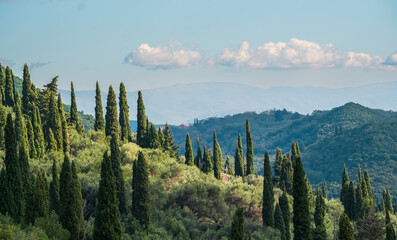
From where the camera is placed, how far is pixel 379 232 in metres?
53.8

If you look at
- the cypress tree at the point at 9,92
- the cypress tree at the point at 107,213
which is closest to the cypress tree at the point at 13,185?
the cypress tree at the point at 107,213

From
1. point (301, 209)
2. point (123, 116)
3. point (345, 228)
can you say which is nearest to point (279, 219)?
point (301, 209)

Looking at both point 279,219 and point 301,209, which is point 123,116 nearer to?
point 279,219

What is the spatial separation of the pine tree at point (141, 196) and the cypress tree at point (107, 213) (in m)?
15.0

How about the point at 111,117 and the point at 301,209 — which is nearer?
the point at 301,209

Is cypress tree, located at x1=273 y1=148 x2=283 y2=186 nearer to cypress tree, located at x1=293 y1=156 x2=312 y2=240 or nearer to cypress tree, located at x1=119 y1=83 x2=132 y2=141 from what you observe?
cypress tree, located at x1=119 y1=83 x2=132 y2=141

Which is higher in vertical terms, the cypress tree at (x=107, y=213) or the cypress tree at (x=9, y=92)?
the cypress tree at (x=9, y=92)

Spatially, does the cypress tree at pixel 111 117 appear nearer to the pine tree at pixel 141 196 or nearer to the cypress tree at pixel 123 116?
the cypress tree at pixel 123 116

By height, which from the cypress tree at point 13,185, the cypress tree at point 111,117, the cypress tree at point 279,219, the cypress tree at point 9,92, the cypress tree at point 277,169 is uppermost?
the cypress tree at point 9,92

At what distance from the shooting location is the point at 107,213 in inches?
1577

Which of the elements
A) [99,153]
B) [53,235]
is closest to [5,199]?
[53,235]

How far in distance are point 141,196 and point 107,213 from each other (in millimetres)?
16497

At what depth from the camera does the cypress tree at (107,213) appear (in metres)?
40.0

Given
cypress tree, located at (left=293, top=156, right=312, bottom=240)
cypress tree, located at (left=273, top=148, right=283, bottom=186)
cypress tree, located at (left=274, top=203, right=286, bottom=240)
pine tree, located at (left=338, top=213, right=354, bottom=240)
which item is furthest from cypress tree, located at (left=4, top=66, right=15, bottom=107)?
pine tree, located at (left=338, top=213, right=354, bottom=240)
